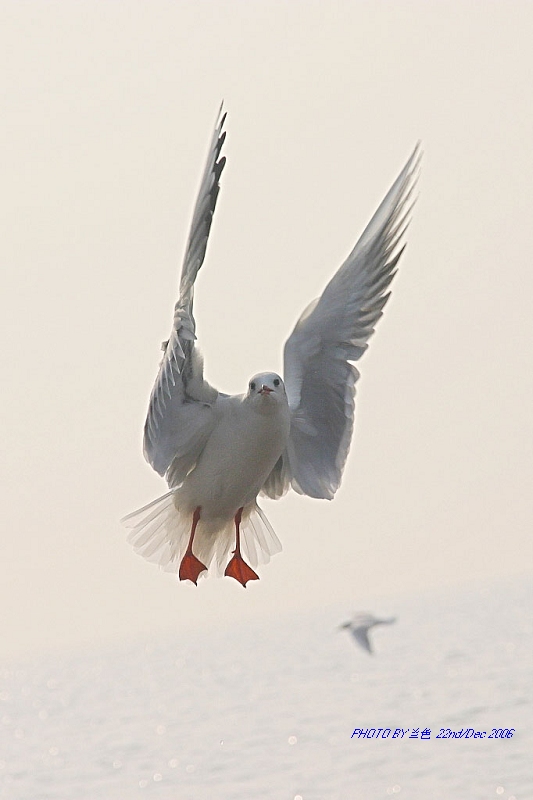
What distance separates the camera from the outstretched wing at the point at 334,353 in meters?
10.2

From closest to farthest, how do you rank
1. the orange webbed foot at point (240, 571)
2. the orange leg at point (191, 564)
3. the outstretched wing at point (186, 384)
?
the outstretched wing at point (186, 384), the orange leg at point (191, 564), the orange webbed foot at point (240, 571)

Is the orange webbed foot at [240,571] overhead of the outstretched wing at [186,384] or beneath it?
beneath

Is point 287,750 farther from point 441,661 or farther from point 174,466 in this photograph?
point 174,466

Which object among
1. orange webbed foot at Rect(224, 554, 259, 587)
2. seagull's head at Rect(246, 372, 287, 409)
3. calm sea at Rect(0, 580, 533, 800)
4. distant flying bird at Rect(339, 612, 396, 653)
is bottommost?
orange webbed foot at Rect(224, 554, 259, 587)

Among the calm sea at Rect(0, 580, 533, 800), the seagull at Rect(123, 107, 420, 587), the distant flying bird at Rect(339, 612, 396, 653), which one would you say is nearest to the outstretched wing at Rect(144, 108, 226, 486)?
the seagull at Rect(123, 107, 420, 587)

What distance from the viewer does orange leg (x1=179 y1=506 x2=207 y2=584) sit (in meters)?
9.92

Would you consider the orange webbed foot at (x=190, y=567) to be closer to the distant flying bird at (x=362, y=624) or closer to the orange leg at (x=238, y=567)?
the orange leg at (x=238, y=567)

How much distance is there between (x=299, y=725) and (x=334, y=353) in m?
31.1

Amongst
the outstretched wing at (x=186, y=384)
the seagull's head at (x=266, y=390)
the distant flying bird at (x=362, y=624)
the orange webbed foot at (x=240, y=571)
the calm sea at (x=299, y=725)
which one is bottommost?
the orange webbed foot at (x=240, y=571)

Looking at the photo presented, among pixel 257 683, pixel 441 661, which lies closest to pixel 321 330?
pixel 441 661

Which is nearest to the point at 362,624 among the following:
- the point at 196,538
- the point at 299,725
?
the point at 196,538

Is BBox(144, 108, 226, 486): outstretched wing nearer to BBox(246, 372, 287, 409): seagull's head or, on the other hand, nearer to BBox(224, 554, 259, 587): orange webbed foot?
BBox(246, 372, 287, 409): seagull's head

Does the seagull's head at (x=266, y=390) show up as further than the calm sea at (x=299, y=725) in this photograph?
No

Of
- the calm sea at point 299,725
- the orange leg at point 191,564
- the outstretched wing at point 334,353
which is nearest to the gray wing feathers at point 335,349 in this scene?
the outstretched wing at point 334,353
